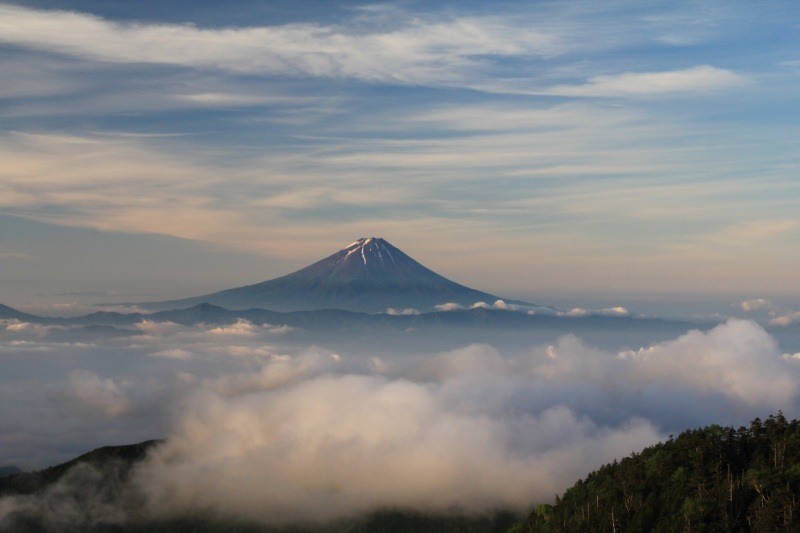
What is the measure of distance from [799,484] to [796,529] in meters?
19.4

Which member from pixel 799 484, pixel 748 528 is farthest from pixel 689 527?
pixel 799 484

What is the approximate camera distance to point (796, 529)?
596ft

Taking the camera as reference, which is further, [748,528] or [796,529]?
[748,528]

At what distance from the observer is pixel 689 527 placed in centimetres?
19788

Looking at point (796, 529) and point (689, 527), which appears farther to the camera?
point (689, 527)

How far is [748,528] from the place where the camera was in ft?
645

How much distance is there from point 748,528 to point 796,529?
15.8 meters

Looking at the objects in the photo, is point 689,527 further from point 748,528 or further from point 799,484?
point 799,484

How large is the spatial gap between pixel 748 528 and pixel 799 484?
1461 centimetres

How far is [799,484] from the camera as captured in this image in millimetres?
198875

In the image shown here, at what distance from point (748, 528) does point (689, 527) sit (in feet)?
39.3

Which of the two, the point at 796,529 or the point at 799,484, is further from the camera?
the point at 799,484
